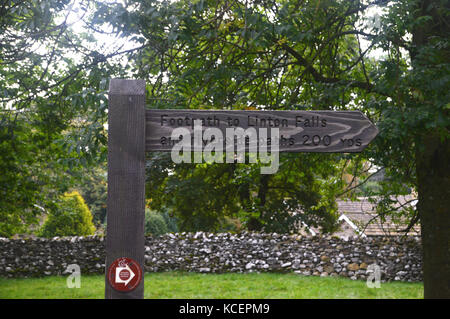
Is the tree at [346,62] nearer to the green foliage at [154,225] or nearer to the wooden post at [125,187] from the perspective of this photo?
the wooden post at [125,187]

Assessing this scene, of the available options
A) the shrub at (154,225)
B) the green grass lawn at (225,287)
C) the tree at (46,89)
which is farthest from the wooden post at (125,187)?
the shrub at (154,225)

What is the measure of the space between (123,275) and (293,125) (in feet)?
4.43

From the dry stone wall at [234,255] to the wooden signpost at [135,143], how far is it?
9.56m

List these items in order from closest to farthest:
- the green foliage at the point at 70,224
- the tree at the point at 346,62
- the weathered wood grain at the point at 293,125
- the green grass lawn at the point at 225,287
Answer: the weathered wood grain at the point at 293,125, the tree at the point at 346,62, the green grass lawn at the point at 225,287, the green foliage at the point at 70,224

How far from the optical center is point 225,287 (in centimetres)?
1002

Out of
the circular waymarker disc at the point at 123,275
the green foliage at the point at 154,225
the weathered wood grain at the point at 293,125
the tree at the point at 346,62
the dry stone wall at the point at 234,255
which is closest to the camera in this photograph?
the circular waymarker disc at the point at 123,275

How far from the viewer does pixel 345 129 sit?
2893 millimetres

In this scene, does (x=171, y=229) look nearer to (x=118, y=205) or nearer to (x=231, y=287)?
(x=231, y=287)

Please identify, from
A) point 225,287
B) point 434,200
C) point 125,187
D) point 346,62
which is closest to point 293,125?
point 125,187

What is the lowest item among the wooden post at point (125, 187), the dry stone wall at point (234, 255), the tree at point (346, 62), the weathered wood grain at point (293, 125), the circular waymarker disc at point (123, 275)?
the dry stone wall at point (234, 255)

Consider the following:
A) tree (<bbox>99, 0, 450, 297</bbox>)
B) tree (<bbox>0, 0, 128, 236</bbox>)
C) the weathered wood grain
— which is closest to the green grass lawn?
tree (<bbox>0, 0, 128, 236</bbox>)

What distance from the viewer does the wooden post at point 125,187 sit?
103 inches

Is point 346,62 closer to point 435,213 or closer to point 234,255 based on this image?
point 435,213

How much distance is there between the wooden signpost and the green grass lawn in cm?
659
